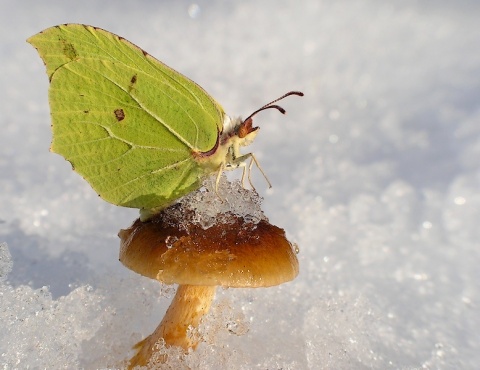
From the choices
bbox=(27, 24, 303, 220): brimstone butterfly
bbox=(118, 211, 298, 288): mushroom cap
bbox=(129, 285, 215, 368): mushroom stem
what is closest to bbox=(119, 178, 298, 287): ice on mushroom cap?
bbox=(118, 211, 298, 288): mushroom cap

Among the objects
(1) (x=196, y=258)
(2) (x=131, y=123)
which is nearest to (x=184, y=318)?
(1) (x=196, y=258)

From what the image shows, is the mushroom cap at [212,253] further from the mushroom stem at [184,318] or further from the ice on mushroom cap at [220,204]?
the mushroom stem at [184,318]

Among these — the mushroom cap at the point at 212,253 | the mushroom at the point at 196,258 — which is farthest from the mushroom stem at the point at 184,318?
the mushroom cap at the point at 212,253

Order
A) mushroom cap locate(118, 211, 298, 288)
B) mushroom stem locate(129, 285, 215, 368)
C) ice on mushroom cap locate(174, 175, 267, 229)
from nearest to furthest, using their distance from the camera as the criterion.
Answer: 1. mushroom cap locate(118, 211, 298, 288)
2. ice on mushroom cap locate(174, 175, 267, 229)
3. mushroom stem locate(129, 285, 215, 368)

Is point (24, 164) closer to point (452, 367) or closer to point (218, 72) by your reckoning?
point (218, 72)

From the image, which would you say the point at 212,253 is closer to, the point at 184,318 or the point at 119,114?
the point at 184,318

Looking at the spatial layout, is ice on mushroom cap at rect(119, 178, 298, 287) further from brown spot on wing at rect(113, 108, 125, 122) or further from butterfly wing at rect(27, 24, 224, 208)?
brown spot on wing at rect(113, 108, 125, 122)

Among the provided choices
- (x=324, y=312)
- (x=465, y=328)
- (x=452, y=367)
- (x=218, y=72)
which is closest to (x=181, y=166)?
(x=324, y=312)

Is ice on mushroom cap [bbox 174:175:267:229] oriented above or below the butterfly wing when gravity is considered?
below
